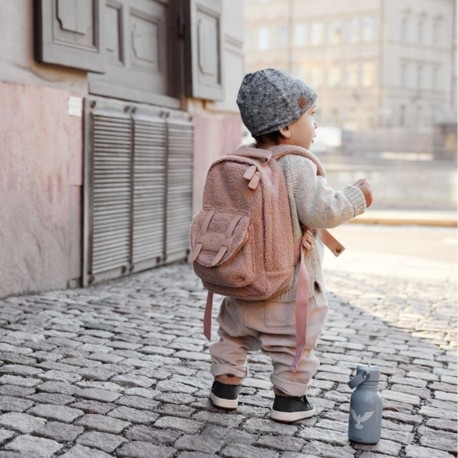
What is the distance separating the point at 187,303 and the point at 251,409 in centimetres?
265

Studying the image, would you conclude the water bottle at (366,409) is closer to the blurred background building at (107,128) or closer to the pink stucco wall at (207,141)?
the blurred background building at (107,128)

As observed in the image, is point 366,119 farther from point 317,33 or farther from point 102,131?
point 102,131

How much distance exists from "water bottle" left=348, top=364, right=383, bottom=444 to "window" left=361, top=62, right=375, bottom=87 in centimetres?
6615

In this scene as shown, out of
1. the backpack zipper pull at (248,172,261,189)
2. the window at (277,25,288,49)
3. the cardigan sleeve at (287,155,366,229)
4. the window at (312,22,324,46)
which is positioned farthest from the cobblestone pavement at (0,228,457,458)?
the window at (277,25,288,49)

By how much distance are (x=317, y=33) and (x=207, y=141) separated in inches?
2509

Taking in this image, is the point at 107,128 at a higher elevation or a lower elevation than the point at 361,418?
higher

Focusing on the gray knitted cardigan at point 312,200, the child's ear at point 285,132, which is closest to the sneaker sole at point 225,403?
the gray knitted cardigan at point 312,200

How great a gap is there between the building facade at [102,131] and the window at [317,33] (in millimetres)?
62883

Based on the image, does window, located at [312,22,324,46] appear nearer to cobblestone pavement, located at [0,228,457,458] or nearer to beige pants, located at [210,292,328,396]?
cobblestone pavement, located at [0,228,457,458]

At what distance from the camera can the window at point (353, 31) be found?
68812 millimetres

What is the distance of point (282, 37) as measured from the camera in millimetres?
72625

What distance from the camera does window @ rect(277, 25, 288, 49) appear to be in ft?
237

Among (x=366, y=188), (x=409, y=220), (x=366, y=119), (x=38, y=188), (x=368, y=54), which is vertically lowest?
(x=409, y=220)

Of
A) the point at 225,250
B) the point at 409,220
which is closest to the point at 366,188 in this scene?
the point at 225,250
